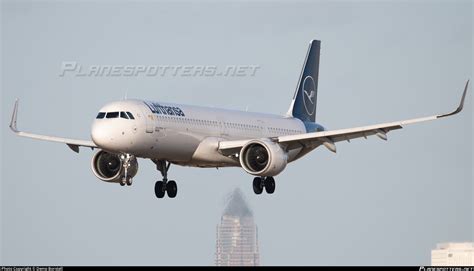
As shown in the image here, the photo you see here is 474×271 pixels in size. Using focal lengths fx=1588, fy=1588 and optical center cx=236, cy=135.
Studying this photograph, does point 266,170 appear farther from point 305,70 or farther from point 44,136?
point 305,70

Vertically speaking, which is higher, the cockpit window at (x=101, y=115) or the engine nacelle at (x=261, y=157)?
the cockpit window at (x=101, y=115)

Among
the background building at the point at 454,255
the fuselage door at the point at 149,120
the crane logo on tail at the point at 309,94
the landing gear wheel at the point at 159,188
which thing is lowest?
the landing gear wheel at the point at 159,188

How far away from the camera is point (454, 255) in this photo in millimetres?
130250

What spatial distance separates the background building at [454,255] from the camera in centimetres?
12850

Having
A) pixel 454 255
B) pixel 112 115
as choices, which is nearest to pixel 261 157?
pixel 112 115

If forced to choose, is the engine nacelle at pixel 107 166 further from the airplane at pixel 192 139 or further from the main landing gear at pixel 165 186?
the main landing gear at pixel 165 186

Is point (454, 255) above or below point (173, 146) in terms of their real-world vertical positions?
above

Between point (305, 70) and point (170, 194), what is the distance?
20.6 m

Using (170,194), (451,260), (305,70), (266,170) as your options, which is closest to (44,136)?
(170,194)

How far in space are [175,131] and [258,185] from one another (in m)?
7.44

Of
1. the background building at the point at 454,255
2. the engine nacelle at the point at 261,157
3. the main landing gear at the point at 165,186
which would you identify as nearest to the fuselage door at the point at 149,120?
the main landing gear at the point at 165,186

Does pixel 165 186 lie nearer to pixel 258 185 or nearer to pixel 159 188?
pixel 159 188

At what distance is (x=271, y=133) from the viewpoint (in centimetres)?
8950

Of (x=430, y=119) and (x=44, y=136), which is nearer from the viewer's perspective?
(x=430, y=119)
